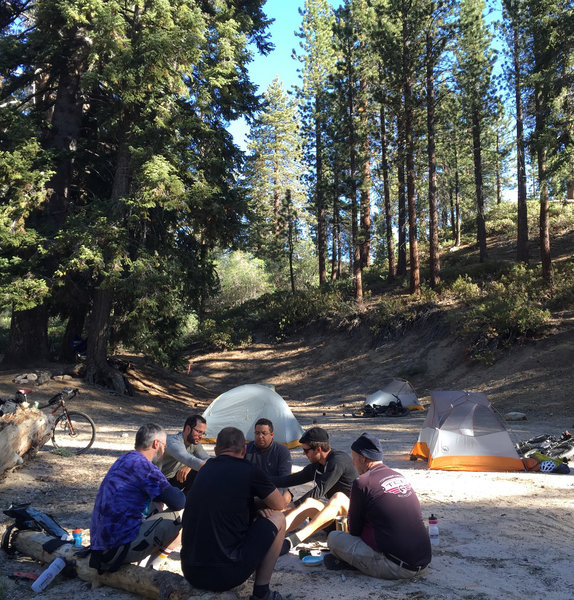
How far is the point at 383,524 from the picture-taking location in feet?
14.6

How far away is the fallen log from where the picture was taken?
381cm

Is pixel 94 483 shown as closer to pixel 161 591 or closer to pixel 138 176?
pixel 161 591

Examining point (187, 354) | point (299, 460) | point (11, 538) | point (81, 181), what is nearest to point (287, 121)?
point (187, 354)

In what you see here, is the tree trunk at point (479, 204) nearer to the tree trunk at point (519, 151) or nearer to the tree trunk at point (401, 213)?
the tree trunk at point (519, 151)

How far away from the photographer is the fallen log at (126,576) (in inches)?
150

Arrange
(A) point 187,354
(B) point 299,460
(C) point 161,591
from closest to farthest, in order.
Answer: (C) point 161,591
(B) point 299,460
(A) point 187,354

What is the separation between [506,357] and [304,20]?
30.6 meters

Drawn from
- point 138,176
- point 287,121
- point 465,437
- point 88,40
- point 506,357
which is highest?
point 287,121

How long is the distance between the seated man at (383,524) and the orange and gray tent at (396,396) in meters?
12.3

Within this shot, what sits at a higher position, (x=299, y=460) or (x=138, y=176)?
(x=138, y=176)

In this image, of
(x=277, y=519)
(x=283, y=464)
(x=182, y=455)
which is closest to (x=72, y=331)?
(x=182, y=455)

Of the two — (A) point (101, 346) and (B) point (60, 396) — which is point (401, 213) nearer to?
(A) point (101, 346)

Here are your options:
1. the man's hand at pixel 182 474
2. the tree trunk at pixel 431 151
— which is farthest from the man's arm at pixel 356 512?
the tree trunk at pixel 431 151

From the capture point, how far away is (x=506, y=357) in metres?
18.4
